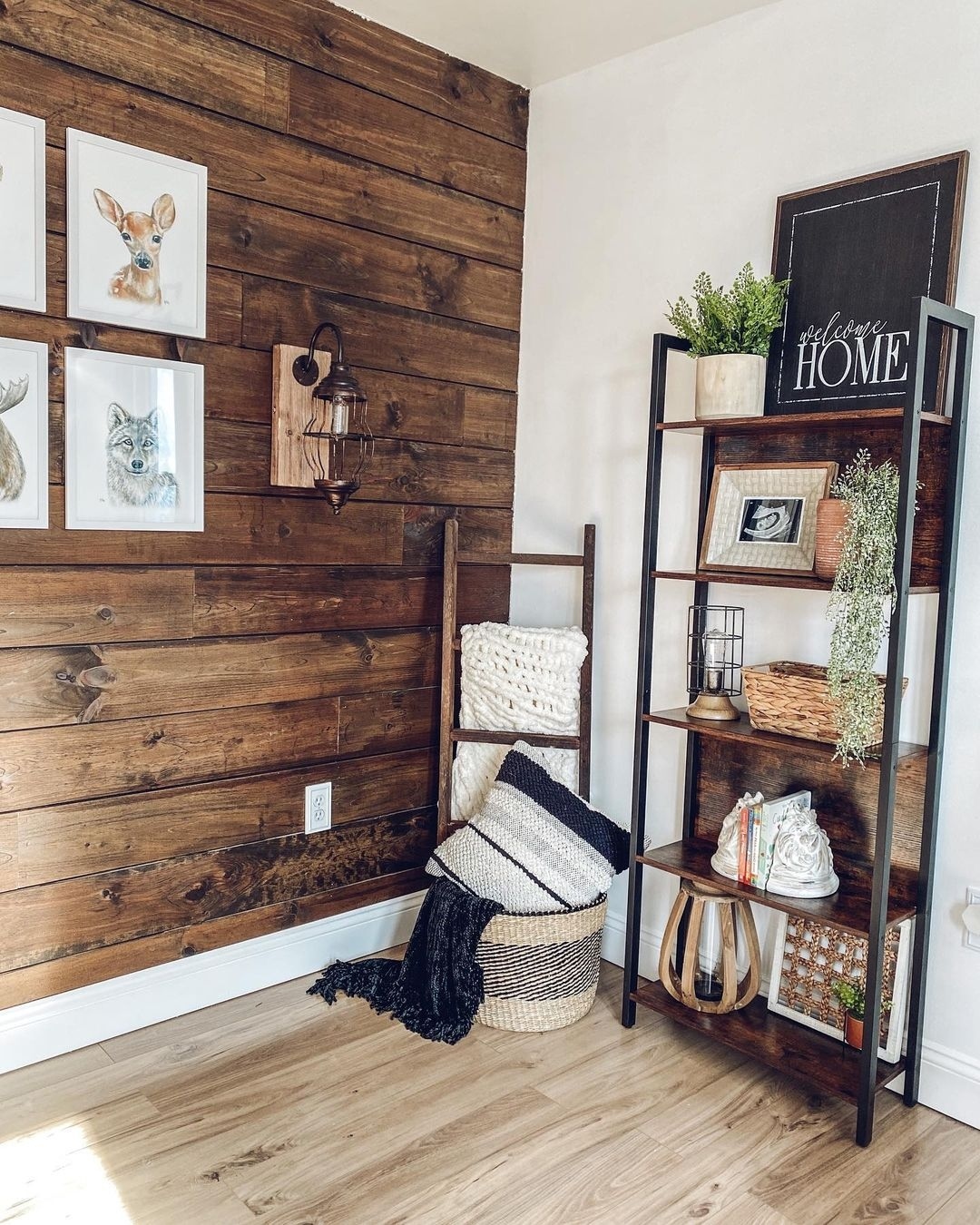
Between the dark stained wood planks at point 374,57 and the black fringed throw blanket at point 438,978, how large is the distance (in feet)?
6.50

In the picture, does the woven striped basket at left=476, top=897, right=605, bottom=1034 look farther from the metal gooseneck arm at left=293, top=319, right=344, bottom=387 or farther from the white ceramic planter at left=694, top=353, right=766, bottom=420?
the metal gooseneck arm at left=293, top=319, right=344, bottom=387

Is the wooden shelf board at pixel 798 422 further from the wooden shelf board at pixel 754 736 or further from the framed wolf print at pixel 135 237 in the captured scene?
the framed wolf print at pixel 135 237

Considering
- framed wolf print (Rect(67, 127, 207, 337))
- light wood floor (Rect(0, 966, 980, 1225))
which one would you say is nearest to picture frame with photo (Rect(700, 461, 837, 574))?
light wood floor (Rect(0, 966, 980, 1225))

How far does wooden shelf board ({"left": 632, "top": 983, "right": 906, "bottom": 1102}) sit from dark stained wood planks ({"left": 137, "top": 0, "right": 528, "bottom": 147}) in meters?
2.30

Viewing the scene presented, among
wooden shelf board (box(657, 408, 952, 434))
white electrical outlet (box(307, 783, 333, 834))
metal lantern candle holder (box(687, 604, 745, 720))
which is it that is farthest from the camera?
white electrical outlet (box(307, 783, 333, 834))

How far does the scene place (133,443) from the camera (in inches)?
85.1

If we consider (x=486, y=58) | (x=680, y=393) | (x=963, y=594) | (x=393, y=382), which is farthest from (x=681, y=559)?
(x=486, y=58)

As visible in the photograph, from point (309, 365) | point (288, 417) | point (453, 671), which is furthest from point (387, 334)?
point (453, 671)

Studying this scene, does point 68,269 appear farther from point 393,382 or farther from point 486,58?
point 486,58

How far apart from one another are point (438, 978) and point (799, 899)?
0.87 metres

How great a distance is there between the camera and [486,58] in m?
2.68

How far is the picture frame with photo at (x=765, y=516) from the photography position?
2.15 m

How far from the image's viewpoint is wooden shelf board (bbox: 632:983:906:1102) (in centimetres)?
205

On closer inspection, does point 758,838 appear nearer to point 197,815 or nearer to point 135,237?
point 197,815
